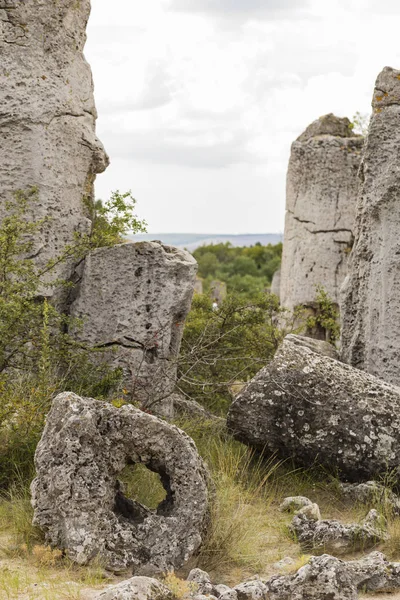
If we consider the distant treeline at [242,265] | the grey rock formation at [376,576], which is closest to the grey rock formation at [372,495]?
the grey rock formation at [376,576]

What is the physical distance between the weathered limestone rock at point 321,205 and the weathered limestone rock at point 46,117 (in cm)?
595

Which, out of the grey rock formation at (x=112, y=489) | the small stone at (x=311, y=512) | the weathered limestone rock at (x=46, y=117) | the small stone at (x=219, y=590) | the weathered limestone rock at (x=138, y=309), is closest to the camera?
the small stone at (x=219, y=590)

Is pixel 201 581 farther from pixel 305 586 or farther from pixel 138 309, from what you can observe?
pixel 138 309

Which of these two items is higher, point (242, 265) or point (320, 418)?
point (242, 265)

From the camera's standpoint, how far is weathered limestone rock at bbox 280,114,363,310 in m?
13.1

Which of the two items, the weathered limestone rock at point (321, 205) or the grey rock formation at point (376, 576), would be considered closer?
the grey rock formation at point (376, 576)

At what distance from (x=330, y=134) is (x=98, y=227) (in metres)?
6.39

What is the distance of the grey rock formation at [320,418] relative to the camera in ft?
21.0

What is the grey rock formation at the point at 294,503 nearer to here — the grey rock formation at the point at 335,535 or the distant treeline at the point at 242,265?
the grey rock formation at the point at 335,535

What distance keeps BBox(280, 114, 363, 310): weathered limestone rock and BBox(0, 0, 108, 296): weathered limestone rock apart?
5954 millimetres

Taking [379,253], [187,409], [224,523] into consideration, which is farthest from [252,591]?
[379,253]

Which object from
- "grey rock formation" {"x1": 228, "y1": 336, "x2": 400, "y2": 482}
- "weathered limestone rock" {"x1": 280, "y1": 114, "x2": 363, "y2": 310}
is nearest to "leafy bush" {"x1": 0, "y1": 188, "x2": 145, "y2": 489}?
"grey rock formation" {"x1": 228, "y1": 336, "x2": 400, "y2": 482}

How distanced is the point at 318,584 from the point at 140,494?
6.22 ft

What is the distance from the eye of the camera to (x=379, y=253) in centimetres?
784
